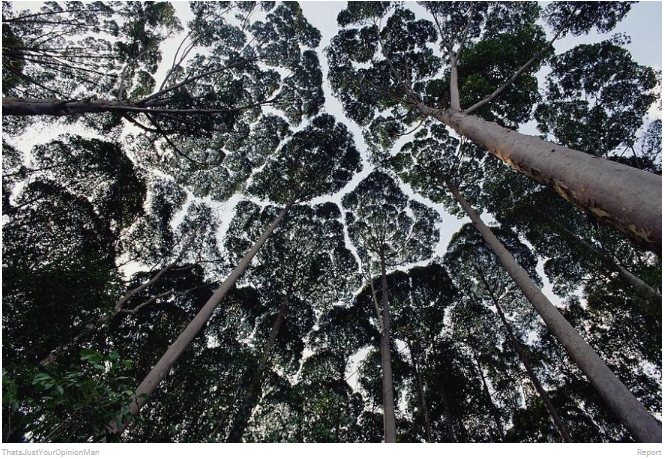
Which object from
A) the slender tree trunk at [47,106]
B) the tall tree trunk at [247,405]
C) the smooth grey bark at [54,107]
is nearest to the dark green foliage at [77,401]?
the smooth grey bark at [54,107]

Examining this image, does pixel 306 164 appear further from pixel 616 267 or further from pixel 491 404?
pixel 491 404

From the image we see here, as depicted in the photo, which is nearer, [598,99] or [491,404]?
[598,99]

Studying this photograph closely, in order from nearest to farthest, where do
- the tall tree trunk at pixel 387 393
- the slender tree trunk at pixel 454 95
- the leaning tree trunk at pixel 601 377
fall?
the leaning tree trunk at pixel 601 377
the slender tree trunk at pixel 454 95
the tall tree trunk at pixel 387 393

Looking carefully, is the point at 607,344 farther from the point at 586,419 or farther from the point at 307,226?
the point at 307,226

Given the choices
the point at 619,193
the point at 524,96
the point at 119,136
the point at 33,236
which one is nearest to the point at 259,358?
the point at 33,236

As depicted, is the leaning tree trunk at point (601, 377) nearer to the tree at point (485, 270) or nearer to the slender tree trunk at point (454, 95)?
the slender tree trunk at point (454, 95)

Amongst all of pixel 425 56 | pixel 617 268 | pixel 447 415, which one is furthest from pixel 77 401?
pixel 447 415

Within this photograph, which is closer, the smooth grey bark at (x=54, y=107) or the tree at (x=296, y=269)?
the smooth grey bark at (x=54, y=107)
